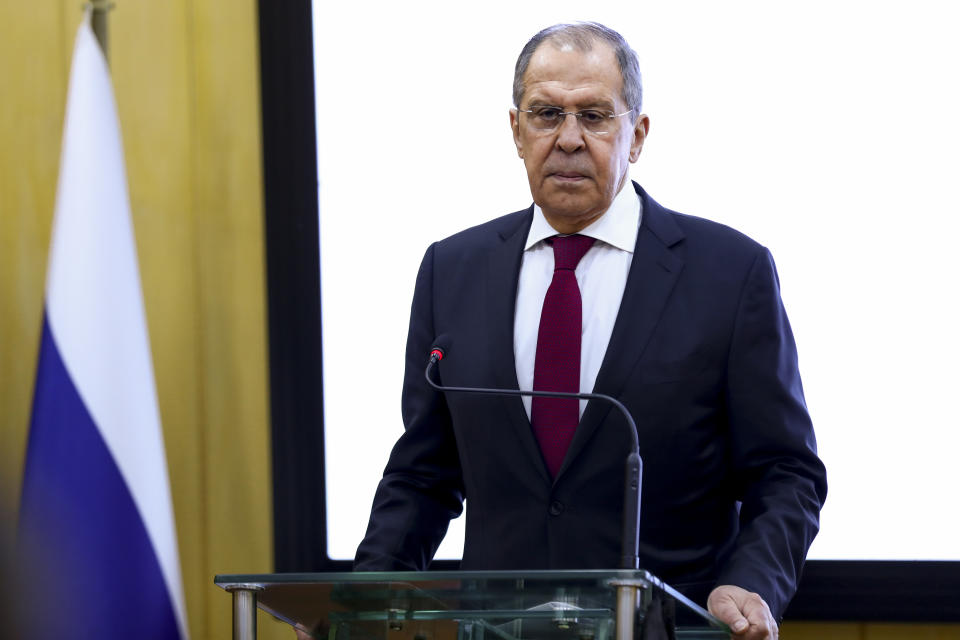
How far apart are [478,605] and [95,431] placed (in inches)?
42.3

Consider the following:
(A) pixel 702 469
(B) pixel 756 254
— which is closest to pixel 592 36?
(B) pixel 756 254

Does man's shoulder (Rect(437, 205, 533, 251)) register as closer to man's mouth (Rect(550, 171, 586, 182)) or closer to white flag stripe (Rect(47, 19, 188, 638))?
man's mouth (Rect(550, 171, 586, 182))

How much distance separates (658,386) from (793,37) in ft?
3.01

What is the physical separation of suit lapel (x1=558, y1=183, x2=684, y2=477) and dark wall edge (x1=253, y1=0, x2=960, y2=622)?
830mm

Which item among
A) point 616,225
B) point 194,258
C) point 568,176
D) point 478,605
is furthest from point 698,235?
point 194,258

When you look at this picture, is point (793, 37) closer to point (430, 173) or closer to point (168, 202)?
point (430, 173)

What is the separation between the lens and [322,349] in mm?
2549

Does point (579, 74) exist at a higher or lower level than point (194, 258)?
higher

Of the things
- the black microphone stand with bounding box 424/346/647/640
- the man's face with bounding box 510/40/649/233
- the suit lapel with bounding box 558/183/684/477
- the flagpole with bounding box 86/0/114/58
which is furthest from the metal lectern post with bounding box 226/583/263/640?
the flagpole with bounding box 86/0/114/58

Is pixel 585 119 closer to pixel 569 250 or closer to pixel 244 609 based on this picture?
pixel 569 250

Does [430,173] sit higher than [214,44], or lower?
lower

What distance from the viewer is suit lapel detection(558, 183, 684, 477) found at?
1.84m

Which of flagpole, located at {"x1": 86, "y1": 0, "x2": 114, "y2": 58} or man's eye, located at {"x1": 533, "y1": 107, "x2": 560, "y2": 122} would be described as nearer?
man's eye, located at {"x1": 533, "y1": 107, "x2": 560, "y2": 122}

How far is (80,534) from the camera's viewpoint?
2076 millimetres
